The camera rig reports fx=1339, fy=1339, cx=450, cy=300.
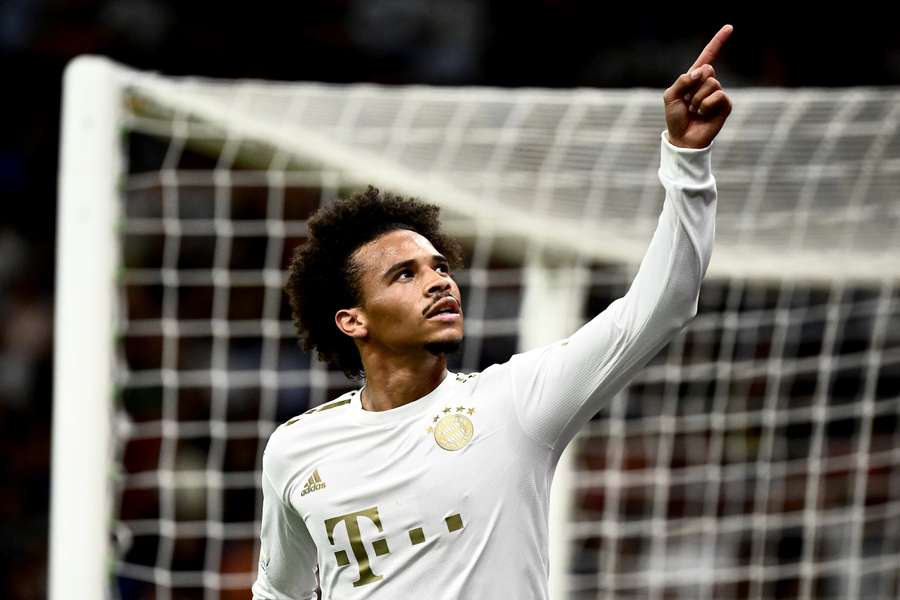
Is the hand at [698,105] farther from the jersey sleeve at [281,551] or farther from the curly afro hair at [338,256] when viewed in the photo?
the jersey sleeve at [281,551]

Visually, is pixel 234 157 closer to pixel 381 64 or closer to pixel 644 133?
pixel 644 133

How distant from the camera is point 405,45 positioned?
8.66 meters

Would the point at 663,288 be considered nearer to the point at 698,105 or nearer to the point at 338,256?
the point at 698,105

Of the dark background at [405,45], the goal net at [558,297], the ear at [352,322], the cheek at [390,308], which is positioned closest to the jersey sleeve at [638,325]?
the cheek at [390,308]

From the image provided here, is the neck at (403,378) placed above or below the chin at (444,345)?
below

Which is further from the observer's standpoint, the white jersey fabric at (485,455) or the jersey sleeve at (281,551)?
the jersey sleeve at (281,551)

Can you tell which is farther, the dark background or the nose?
the dark background

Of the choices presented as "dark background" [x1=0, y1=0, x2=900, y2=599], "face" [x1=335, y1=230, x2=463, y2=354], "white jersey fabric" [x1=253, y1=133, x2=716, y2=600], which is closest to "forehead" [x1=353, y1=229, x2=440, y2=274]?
"face" [x1=335, y1=230, x2=463, y2=354]

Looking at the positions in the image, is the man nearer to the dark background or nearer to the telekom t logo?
the telekom t logo

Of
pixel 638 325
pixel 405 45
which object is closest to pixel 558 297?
pixel 638 325

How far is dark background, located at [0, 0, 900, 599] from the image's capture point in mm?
8227

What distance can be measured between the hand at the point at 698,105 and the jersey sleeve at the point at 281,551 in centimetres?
98

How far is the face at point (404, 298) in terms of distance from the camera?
2326 millimetres

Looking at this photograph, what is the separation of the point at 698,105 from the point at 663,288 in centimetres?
28
